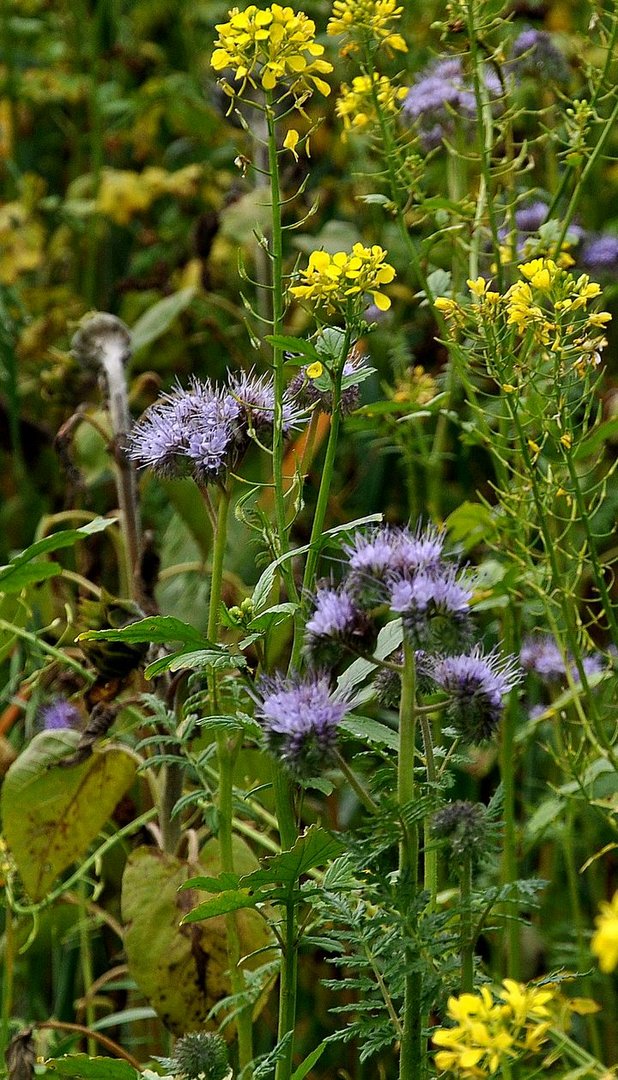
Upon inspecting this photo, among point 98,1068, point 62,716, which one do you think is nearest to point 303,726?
point 98,1068

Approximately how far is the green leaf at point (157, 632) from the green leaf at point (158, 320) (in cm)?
80

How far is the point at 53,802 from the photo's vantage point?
993mm

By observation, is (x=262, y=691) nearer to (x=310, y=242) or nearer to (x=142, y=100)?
(x=310, y=242)

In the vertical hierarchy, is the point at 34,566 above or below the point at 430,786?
above

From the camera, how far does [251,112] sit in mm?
1744

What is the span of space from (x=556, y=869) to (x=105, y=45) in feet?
4.84

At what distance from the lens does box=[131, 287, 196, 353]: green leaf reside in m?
1.43

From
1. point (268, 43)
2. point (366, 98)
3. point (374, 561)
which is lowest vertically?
point (374, 561)

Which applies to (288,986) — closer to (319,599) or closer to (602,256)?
(319,599)

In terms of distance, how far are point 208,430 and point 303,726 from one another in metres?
0.19

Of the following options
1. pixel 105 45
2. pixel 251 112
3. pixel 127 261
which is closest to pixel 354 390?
pixel 251 112

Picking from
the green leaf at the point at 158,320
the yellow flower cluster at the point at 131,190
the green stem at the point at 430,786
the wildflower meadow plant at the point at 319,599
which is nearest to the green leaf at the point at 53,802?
the wildflower meadow plant at the point at 319,599

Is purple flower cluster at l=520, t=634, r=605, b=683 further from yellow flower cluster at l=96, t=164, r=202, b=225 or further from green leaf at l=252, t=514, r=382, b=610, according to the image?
yellow flower cluster at l=96, t=164, r=202, b=225

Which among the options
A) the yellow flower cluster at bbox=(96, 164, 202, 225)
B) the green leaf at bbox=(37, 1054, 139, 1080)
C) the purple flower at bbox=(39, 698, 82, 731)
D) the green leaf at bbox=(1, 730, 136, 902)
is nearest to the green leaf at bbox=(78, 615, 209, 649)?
the green leaf at bbox=(37, 1054, 139, 1080)
